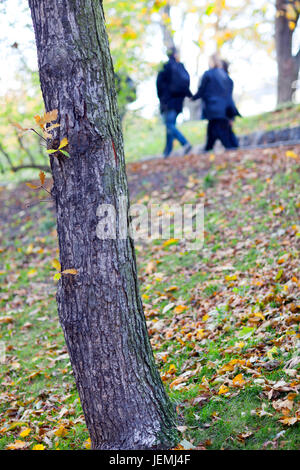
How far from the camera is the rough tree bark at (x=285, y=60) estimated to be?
490 inches

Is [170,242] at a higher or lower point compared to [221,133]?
lower

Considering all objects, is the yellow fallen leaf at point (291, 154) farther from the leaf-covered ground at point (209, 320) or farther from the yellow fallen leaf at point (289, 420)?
the yellow fallen leaf at point (289, 420)

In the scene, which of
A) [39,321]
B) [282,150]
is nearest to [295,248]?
[39,321]

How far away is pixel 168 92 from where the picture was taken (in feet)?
29.7

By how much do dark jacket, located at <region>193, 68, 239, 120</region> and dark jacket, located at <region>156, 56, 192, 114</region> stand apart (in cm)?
36

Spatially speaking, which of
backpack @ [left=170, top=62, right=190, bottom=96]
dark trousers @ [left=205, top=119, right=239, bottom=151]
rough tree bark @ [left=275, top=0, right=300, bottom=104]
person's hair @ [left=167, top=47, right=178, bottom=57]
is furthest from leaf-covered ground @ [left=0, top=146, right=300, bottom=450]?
rough tree bark @ [left=275, top=0, right=300, bottom=104]

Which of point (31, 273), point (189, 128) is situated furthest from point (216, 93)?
point (189, 128)

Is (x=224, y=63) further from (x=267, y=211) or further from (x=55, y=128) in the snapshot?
(x=55, y=128)

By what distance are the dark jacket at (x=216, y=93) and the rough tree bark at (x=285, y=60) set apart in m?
4.90

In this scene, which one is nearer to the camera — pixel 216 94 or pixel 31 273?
pixel 31 273

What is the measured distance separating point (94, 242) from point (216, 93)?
269 inches

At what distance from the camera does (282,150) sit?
27.3ft

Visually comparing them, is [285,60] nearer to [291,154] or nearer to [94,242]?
[291,154]
